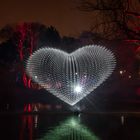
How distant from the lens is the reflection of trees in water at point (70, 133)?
15055 mm

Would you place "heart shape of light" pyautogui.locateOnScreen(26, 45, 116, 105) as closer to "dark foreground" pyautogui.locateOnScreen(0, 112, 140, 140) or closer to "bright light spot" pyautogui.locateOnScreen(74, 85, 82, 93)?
"bright light spot" pyautogui.locateOnScreen(74, 85, 82, 93)

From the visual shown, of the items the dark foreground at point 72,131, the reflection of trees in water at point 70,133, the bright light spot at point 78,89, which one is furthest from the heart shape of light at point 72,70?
the reflection of trees in water at point 70,133

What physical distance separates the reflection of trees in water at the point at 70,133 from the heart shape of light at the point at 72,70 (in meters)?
7.12

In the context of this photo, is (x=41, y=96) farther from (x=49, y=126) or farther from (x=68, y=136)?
(x=68, y=136)

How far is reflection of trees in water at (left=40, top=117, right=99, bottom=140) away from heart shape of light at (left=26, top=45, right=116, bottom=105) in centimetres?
712

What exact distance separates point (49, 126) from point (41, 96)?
2803cm

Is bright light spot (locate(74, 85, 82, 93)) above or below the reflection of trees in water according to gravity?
above

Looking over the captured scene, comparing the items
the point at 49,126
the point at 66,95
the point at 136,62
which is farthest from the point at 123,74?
the point at 49,126

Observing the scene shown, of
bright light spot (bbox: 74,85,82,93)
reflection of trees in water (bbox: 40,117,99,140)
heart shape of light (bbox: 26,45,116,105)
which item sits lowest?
reflection of trees in water (bbox: 40,117,99,140)

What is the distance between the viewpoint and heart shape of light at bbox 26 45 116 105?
27.3 m

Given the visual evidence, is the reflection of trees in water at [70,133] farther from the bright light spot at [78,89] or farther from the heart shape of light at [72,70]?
the bright light spot at [78,89]

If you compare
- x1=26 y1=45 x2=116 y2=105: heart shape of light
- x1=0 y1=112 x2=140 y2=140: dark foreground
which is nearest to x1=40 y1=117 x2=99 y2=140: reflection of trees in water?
x1=0 y1=112 x2=140 y2=140: dark foreground

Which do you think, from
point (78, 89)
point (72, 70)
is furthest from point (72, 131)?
point (72, 70)

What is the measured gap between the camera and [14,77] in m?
58.5
